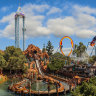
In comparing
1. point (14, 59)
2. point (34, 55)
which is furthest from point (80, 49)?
point (14, 59)

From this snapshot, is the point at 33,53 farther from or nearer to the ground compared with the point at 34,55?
farther from the ground

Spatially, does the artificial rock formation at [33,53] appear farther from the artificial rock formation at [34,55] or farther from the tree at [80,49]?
the tree at [80,49]

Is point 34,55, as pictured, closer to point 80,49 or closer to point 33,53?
point 33,53

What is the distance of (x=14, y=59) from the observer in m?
44.6

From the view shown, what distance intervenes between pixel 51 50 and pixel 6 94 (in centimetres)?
6707

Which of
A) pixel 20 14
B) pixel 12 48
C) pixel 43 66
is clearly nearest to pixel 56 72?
pixel 43 66

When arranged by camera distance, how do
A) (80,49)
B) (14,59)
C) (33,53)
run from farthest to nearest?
(80,49), (33,53), (14,59)

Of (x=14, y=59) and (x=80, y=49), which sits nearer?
(x=14, y=59)

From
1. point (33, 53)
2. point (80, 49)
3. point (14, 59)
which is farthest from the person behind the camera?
point (80, 49)

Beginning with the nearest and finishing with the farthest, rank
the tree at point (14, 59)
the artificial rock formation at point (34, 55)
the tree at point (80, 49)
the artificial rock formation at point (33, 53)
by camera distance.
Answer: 1. the tree at point (14, 59)
2. the artificial rock formation at point (34, 55)
3. the artificial rock formation at point (33, 53)
4. the tree at point (80, 49)

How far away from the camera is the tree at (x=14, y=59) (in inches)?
1770

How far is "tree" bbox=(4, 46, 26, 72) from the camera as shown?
45.0 metres

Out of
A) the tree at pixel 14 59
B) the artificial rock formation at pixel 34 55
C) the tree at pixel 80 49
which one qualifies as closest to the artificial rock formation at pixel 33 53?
the artificial rock formation at pixel 34 55

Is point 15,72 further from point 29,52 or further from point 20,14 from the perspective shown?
point 20,14
